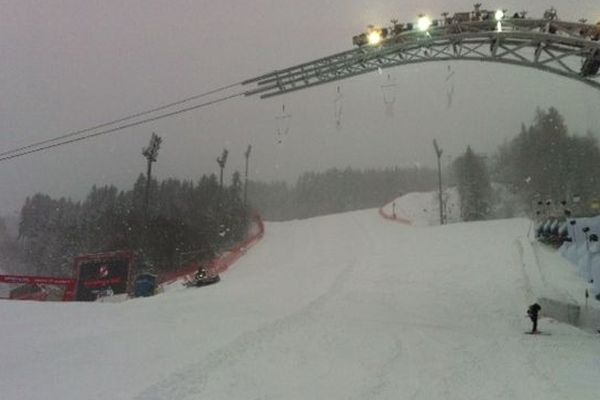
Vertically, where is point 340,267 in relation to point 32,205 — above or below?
below

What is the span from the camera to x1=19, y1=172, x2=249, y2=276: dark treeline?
61781mm

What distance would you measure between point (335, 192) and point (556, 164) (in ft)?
316

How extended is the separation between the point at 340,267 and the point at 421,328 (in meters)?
13.1

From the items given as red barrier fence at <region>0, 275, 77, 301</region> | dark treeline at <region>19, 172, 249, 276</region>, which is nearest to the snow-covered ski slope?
red barrier fence at <region>0, 275, 77, 301</region>

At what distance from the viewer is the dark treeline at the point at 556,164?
71375mm

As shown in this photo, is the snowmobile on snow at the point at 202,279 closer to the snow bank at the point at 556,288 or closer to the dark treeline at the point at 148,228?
the snow bank at the point at 556,288

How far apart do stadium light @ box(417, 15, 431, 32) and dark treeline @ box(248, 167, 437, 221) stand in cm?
13326

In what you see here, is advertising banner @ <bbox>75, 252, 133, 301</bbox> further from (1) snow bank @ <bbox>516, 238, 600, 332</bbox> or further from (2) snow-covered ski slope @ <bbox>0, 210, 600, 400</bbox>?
(1) snow bank @ <bbox>516, 238, 600, 332</bbox>

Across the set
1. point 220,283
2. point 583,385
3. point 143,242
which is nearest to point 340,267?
point 220,283

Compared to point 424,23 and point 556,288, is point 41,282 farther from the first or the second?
point 556,288

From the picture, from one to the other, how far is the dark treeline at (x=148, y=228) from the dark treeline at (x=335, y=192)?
36.9 m

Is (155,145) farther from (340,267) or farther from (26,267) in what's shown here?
(26,267)

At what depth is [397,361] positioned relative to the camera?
1166 cm

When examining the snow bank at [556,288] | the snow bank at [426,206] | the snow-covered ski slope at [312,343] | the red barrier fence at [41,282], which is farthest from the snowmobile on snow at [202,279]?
the snow bank at [426,206]
